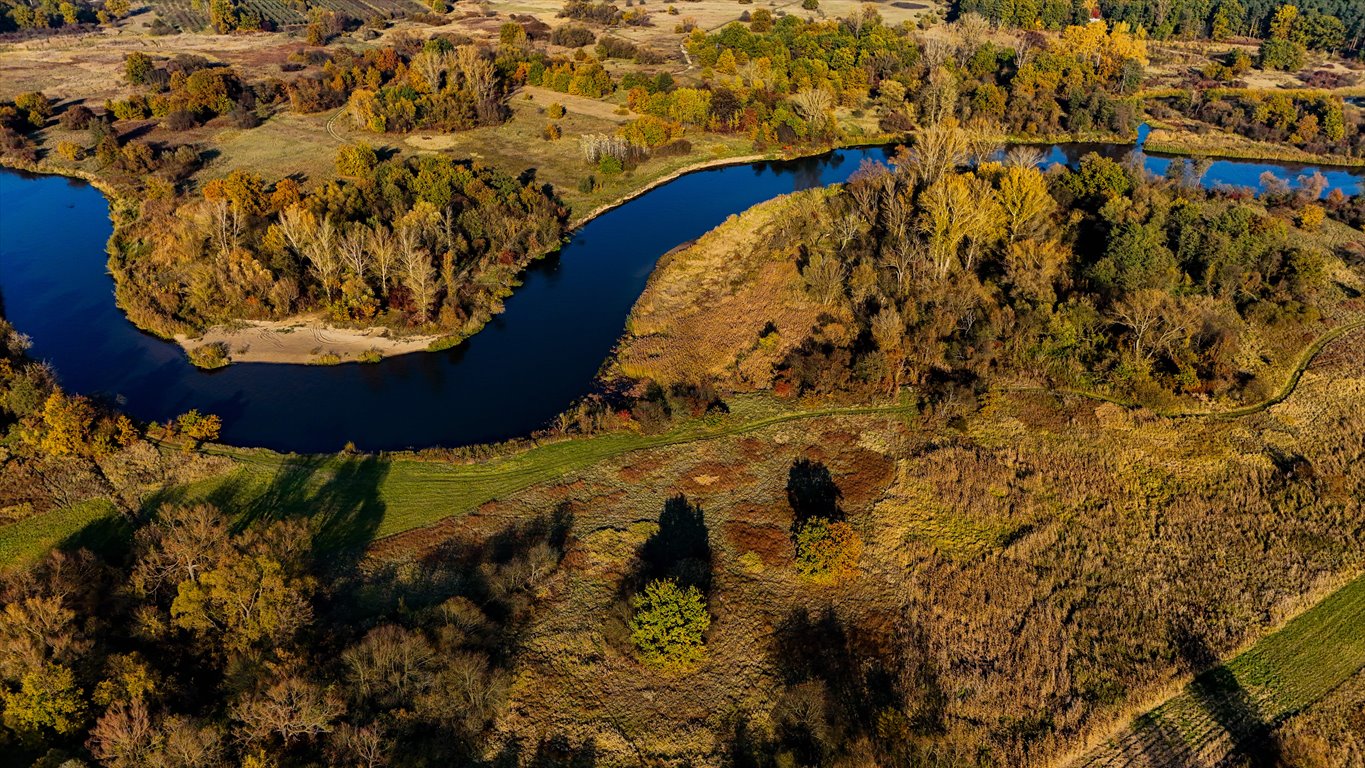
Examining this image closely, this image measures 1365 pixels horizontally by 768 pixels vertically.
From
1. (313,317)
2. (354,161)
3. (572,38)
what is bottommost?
(313,317)

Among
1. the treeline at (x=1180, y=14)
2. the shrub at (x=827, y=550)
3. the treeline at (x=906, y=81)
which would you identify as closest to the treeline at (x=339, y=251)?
the shrub at (x=827, y=550)

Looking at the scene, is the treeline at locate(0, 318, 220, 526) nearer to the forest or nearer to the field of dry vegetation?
the forest

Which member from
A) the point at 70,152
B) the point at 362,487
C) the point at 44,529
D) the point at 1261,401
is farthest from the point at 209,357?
the point at 1261,401

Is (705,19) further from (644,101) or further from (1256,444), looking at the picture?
(1256,444)

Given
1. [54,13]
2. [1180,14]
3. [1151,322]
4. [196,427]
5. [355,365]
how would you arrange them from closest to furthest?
[196,427], [1151,322], [355,365], [1180,14], [54,13]

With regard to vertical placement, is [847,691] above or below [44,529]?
below

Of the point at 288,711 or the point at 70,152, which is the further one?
the point at 70,152

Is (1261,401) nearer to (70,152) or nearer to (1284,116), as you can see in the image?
(1284,116)

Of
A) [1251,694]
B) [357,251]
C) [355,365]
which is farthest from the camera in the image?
[357,251]
